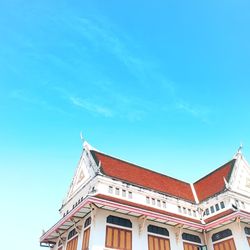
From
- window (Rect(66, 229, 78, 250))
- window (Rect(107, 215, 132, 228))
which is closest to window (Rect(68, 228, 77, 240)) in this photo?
window (Rect(66, 229, 78, 250))

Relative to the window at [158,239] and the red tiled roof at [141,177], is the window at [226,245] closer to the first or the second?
the window at [158,239]

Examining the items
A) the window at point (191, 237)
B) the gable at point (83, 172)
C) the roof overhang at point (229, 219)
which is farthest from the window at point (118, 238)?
the roof overhang at point (229, 219)

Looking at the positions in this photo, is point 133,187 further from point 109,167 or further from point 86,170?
point 86,170

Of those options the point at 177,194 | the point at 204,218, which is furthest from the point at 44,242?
the point at 204,218

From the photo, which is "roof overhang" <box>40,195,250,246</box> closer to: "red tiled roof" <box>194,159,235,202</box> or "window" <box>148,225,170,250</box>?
"window" <box>148,225,170,250</box>

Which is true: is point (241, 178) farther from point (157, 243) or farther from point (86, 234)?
point (86, 234)

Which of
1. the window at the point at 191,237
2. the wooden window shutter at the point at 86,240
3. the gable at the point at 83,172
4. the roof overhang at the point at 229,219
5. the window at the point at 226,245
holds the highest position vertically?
the gable at the point at 83,172

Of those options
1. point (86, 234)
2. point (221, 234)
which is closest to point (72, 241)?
point (86, 234)

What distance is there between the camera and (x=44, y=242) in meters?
27.8

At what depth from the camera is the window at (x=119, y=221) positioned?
21.8 metres

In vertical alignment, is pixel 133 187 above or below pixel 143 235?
above

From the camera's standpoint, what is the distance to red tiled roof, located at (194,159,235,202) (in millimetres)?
29931

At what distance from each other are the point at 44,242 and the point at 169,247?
1270 cm

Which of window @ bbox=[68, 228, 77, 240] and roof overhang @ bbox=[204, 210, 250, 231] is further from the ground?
roof overhang @ bbox=[204, 210, 250, 231]
